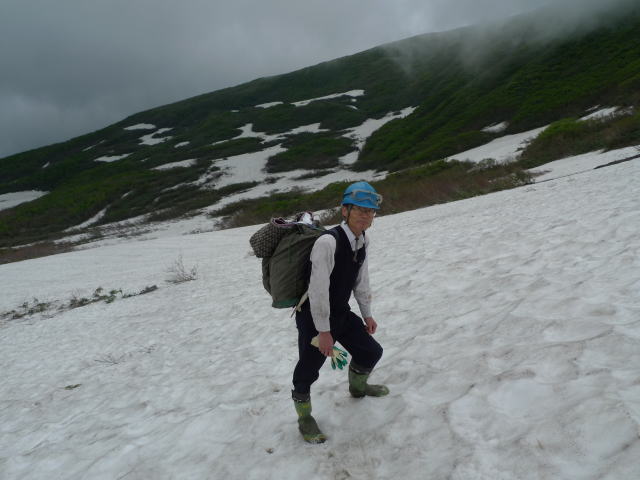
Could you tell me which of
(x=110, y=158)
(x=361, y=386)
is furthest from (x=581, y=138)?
(x=110, y=158)

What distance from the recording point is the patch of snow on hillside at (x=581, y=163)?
15.0 meters

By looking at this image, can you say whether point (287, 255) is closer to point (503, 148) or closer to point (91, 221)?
point (503, 148)

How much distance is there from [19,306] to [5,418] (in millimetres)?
10983

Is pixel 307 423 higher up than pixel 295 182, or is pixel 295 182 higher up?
pixel 295 182

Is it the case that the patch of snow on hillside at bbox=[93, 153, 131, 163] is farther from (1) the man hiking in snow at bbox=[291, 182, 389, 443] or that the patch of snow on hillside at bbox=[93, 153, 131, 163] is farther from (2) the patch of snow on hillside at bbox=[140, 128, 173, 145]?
(1) the man hiking in snow at bbox=[291, 182, 389, 443]

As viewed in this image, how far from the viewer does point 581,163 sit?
16.8 metres

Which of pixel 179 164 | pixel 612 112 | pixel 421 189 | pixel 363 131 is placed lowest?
pixel 421 189

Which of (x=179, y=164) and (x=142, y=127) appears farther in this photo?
(x=142, y=127)

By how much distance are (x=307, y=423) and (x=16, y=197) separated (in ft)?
281

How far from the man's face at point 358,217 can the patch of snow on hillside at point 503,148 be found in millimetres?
25438

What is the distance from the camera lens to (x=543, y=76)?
44844mm

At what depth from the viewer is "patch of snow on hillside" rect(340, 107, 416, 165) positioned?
2144 inches

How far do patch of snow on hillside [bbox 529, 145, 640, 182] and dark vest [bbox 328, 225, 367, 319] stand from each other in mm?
15170

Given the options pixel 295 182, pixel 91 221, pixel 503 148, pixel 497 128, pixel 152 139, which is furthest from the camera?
pixel 152 139
